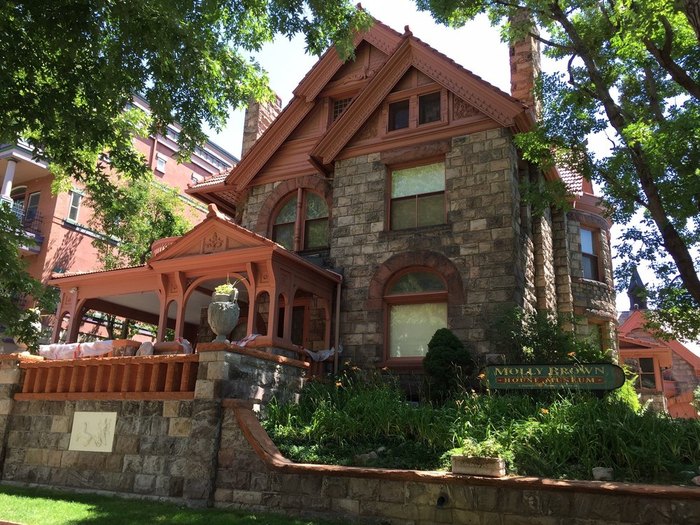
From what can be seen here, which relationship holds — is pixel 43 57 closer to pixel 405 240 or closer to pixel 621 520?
pixel 405 240

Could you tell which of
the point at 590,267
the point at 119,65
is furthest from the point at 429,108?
the point at 119,65

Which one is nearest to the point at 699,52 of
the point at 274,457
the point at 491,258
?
the point at 491,258

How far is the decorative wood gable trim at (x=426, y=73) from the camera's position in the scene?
12703mm

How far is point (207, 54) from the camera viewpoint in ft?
30.4

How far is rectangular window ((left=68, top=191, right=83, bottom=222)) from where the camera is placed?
2311 centimetres

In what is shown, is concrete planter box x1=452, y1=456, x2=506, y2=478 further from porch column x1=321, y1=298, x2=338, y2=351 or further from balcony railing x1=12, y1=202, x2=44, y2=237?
balcony railing x1=12, y1=202, x2=44, y2=237

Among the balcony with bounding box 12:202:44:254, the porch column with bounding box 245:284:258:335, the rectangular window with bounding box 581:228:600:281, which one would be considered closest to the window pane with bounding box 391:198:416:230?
the porch column with bounding box 245:284:258:335

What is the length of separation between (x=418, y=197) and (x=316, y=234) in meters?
2.92

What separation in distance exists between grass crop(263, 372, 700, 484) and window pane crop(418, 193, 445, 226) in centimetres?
481

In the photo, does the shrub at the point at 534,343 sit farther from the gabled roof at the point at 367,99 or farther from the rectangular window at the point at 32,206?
the rectangular window at the point at 32,206

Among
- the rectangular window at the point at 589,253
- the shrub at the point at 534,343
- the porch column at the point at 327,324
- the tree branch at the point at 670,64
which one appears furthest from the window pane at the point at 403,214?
the rectangular window at the point at 589,253

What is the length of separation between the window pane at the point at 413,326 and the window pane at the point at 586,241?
6.58 m

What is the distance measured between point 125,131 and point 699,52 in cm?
1093

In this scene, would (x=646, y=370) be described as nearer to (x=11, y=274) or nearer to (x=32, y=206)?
(x=11, y=274)
